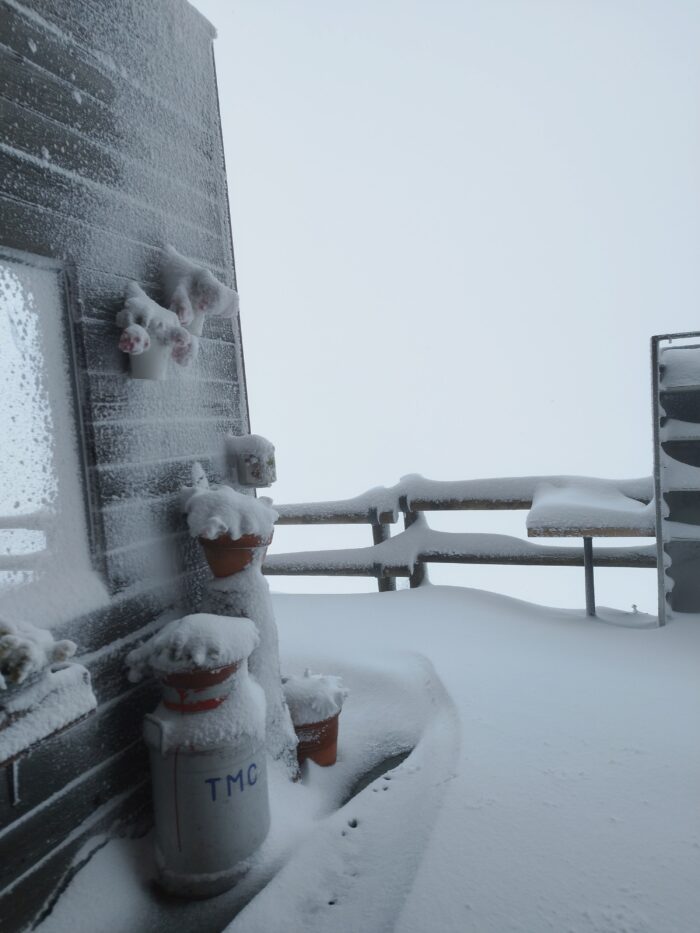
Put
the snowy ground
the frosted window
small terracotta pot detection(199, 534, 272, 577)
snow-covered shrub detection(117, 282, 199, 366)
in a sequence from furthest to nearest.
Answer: small terracotta pot detection(199, 534, 272, 577) → snow-covered shrub detection(117, 282, 199, 366) → the frosted window → the snowy ground

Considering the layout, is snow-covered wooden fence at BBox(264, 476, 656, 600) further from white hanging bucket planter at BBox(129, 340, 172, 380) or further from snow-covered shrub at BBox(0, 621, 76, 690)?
snow-covered shrub at BBox(0, 621, 76, 690)

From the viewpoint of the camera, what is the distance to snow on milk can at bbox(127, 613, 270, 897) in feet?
6.84

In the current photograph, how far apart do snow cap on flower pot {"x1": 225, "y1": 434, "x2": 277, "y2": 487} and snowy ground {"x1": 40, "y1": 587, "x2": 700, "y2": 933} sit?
1.32 meters

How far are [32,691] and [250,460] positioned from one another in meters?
1.76

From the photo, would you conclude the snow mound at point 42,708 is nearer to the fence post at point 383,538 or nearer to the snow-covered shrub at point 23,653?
the snow-covered shrub at point 23,653

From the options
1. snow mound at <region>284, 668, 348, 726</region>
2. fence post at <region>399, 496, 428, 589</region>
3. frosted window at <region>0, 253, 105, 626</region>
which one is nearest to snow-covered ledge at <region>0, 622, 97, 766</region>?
frosted window at <region>0, 253, 105, 626</region>

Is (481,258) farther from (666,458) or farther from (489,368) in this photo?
(666,458)

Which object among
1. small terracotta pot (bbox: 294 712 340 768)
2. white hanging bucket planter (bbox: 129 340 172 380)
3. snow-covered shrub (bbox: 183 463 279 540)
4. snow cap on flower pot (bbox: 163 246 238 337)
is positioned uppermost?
snow cap on flower pot (bbox: 163 246 238 337)

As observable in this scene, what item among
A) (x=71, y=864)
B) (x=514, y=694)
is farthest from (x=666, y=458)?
(x=71, y=864)

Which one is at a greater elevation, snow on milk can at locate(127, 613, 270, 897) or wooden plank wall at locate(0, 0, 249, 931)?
wooden plank wall at locate(0, 0, 249, 931)

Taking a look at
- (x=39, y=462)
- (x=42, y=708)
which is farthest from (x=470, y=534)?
(x=42, y=708)

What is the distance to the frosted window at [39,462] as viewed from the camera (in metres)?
1.90

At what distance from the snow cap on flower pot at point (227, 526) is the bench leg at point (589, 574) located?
2.88 meters

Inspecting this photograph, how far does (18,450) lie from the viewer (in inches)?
76.4
